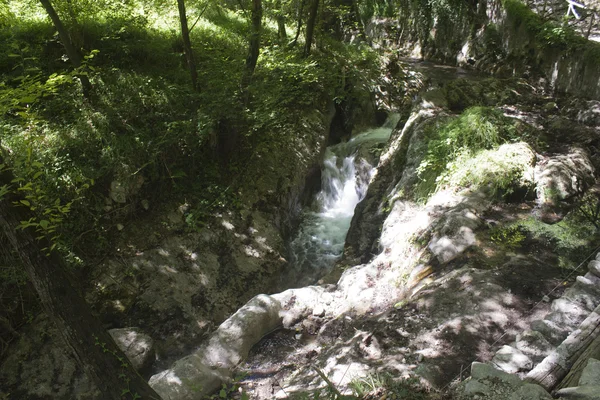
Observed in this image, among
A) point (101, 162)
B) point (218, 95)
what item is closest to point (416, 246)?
point (218, 95)

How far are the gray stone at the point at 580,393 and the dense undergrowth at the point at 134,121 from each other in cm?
609

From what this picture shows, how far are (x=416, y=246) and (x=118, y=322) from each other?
497 cm

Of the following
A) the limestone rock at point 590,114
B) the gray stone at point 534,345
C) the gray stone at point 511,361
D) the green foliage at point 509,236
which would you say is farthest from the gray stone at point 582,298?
the limestone rock at point 590,114

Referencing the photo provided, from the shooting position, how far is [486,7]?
13.0 meters

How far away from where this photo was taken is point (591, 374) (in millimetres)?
2400

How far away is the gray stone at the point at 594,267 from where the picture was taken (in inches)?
152

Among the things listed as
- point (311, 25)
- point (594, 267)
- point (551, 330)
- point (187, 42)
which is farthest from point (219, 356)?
point (311, 25)

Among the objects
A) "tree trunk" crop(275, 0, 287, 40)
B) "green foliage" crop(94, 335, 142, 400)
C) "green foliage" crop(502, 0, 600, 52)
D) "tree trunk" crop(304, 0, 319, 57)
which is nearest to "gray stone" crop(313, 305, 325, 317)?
"green foliage" crop(94, 335, 142, 400)

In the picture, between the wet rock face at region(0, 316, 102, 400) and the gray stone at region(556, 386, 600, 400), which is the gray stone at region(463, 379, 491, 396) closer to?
the gray stone at region(556, 386, 600, 400)

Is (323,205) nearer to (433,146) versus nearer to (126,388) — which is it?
(433,146)

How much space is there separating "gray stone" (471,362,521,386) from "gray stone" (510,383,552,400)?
0.08 meters

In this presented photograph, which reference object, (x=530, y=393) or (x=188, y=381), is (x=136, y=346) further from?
(x=530, y=393)

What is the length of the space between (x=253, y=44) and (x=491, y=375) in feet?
23.0

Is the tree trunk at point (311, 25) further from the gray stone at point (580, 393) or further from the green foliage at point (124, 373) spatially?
the gray stone at point (580, 393)
